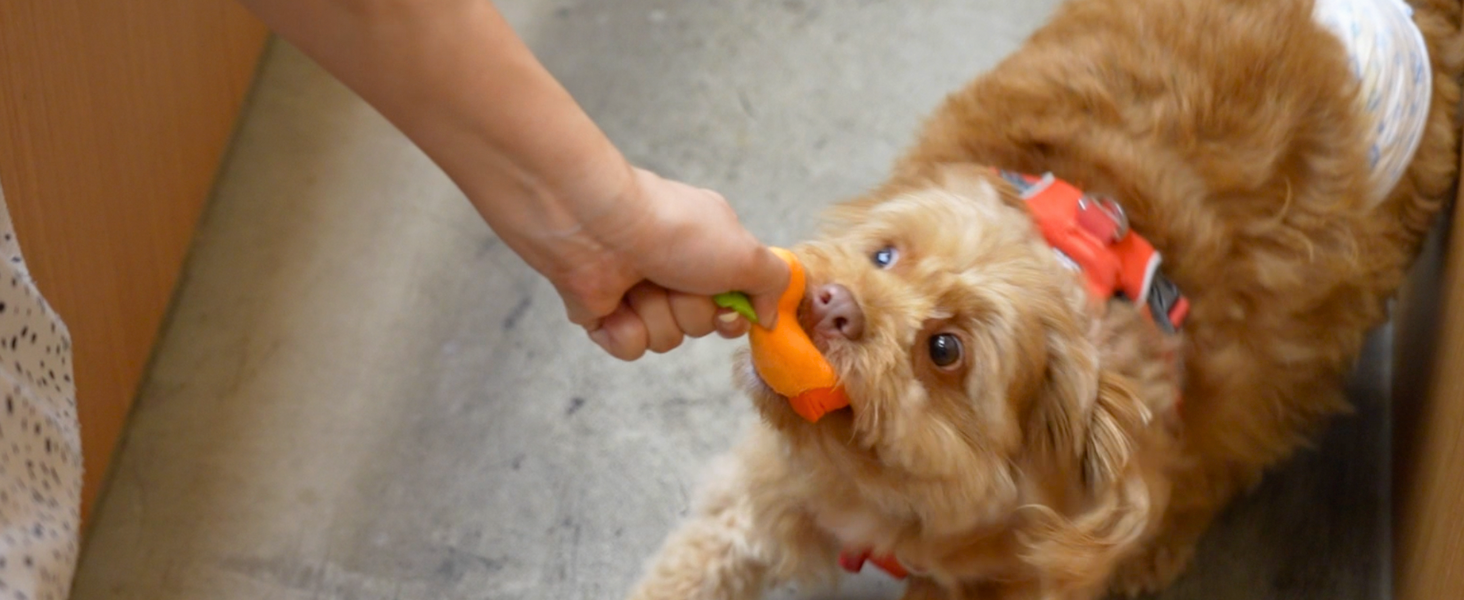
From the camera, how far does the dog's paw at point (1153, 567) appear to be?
→ 1441mm

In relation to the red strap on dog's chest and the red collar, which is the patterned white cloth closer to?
the red collar

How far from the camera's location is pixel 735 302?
928 millimetres

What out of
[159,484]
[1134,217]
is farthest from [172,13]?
[1134,217]

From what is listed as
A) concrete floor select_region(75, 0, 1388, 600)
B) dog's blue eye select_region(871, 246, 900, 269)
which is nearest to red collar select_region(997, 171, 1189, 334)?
dog's blue eye select_region(871, 246, 900, 269)

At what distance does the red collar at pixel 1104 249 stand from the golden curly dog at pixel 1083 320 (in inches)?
0.7

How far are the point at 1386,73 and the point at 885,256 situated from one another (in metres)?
0.62

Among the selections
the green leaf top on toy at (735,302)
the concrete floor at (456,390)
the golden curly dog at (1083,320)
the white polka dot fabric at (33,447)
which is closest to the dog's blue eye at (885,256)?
the golden curly dog at (1083,320)

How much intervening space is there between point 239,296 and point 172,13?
0.40 metres

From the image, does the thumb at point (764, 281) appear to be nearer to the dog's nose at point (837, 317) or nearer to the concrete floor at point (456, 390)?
the dog's nose at point (837, 317)

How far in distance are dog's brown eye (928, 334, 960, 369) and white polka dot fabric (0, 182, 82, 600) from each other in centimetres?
70

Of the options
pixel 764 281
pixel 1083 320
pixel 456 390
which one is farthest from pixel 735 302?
pixel 456 390

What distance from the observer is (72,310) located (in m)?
1.32

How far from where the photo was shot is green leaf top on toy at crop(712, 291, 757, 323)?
0.92m

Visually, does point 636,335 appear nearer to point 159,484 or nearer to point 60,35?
point 60,35
